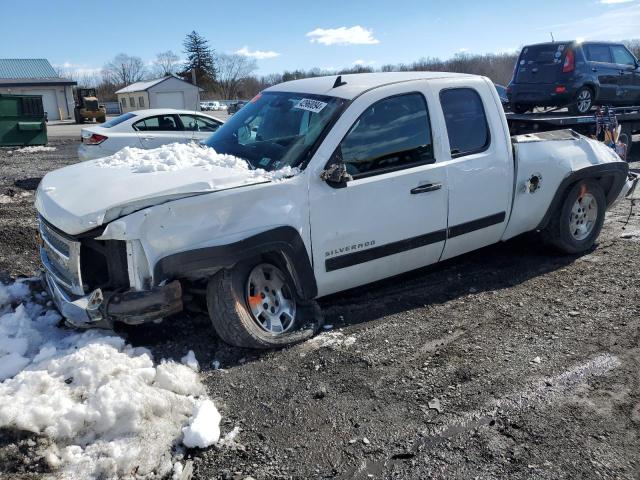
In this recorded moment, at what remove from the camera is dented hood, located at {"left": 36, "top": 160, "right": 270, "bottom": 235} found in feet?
11.0

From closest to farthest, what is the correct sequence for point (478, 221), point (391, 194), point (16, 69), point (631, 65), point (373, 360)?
point (373, 360)
point (391, 194)
point (478, 221)
point (631, 65)
point (16, 69)

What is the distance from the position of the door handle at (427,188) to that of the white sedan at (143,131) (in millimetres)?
7193

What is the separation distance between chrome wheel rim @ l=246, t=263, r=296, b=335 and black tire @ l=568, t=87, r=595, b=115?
1063cm

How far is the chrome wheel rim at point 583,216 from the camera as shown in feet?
19.1

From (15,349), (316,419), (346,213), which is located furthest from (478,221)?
(15,349)

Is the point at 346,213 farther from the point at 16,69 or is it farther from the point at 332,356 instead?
the point at 16,69

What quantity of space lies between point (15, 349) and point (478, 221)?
3665 millimetres

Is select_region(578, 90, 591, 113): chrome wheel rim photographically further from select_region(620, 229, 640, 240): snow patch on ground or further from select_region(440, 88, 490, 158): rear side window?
select_region(440, 88, 490, 158): rear side window

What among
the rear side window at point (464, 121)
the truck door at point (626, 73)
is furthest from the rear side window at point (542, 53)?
the rear side window at point (464, 121)

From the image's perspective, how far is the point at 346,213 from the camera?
4020 mm

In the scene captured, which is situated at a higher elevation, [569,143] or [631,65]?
[631,65]

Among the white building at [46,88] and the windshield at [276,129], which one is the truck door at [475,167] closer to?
Answer: the windshield at [276,129]

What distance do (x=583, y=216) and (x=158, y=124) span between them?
30.8 ft

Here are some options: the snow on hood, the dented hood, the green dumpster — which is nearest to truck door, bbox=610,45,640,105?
the snow on hood
